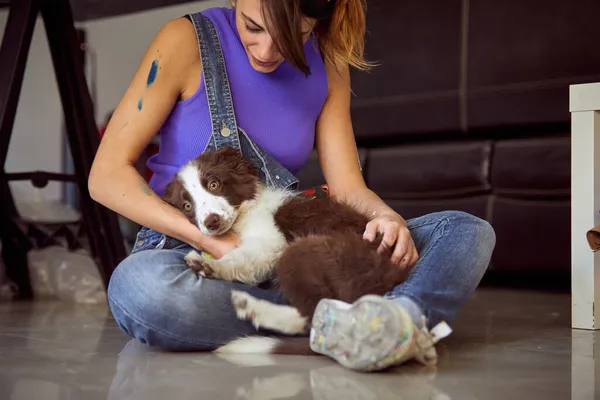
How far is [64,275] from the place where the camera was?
287cm

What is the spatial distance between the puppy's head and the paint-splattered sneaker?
36 cm

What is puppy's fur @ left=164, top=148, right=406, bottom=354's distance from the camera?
56.1 inches

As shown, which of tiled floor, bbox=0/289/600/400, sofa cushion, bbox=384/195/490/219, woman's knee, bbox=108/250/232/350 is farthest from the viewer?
sofa cushion, bbox=384/195/490/219

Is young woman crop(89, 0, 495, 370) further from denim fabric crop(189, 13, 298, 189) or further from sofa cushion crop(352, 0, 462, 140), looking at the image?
sofa cushion crop(352, 0, 462, 140)

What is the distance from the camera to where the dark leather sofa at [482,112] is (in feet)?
9.39

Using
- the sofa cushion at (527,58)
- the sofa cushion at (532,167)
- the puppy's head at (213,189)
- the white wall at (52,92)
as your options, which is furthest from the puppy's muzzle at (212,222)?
the white wall at (52,92)

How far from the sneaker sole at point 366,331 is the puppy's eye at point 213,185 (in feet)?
1.41

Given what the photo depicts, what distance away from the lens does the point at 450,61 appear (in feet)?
10.7

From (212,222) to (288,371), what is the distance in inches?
15.1

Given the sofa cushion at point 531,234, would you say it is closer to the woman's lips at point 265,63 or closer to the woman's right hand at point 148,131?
the woman's lips at point 265,63

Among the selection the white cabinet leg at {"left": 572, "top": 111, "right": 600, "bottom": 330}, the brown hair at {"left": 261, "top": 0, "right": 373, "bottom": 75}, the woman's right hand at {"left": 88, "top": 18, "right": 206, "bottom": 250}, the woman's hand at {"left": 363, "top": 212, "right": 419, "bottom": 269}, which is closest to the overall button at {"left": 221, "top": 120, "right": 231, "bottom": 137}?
the woman's right hand at {"left": 88, "top": 18, "right": 206, "bottom": 250}

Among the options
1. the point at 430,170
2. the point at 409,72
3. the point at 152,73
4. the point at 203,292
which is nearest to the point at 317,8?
the point at 152,73

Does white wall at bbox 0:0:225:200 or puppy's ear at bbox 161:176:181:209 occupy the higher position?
puppy's ear at bbox 161:176:181:209

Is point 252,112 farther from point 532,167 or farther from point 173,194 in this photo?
point 532,167
